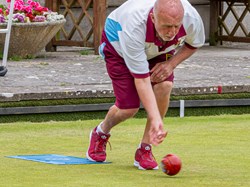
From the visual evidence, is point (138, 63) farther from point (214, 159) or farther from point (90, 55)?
point (90, 55)

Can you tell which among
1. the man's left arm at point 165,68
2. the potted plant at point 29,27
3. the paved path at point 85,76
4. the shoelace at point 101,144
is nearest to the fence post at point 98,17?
the paved path at point 85,76

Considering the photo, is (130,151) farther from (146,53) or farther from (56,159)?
(146,53)

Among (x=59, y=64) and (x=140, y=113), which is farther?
(x=59, y=64)

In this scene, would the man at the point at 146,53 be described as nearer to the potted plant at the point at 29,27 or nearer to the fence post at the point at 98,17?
the potted plant at the point at 29,27

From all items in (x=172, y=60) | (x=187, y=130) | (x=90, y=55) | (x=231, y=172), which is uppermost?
(x=172, y=60)

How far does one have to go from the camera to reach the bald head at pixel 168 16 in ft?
19.0

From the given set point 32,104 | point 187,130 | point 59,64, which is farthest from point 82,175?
point 59,64

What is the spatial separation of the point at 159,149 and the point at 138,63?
1.64 meters

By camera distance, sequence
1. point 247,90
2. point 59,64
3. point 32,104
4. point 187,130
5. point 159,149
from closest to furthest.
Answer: point 159,149 < point 187,130 < point 32,104 < point 247,90 < point 59,64

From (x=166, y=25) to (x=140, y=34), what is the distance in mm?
252

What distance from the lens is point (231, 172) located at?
20.6 feet

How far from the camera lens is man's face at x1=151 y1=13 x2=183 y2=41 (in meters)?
5.82

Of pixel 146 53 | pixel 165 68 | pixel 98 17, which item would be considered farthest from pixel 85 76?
pixel 146 53

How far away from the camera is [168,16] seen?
580 centimetres
